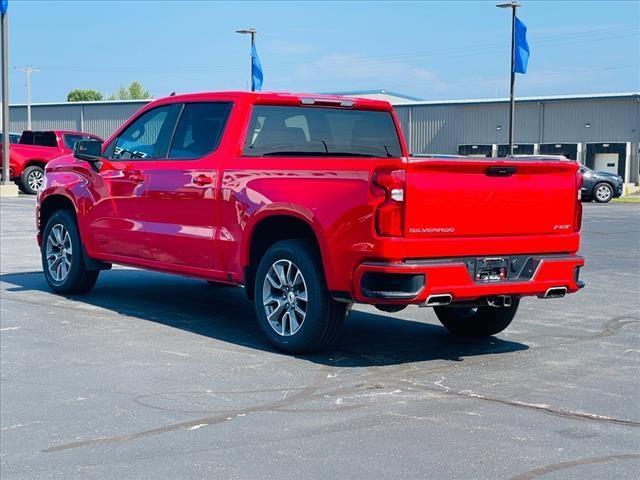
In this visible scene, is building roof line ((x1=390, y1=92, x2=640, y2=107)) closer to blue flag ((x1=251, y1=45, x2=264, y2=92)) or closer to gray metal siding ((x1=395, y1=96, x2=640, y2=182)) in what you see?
gray metal siding ((x1=395, y1=96, x2=640, y2=182))

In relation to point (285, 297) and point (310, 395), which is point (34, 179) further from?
point (310, 395)

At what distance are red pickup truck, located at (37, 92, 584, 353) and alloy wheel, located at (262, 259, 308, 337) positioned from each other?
0.4 inches

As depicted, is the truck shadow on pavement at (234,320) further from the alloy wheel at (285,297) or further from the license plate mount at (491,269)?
the license plate mount at (491,269)

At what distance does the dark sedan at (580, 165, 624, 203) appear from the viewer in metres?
35.9

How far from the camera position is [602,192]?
1422 inches

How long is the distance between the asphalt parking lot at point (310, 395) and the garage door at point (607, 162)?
150 ft

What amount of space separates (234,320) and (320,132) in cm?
184

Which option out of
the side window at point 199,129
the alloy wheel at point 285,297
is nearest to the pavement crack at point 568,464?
the alloy wheel at point 285,297

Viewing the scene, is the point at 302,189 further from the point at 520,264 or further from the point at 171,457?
the point at 171,457

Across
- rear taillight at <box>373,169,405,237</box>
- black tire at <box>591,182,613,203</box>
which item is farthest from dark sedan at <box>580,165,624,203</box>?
rear taillight at <box>373,169,405,237</box>

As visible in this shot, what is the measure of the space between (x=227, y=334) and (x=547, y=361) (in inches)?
103

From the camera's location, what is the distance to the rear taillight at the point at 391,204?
6.70 metres

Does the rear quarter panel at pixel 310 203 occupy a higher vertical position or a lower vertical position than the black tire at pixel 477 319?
higher

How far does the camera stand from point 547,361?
24.2 feet
